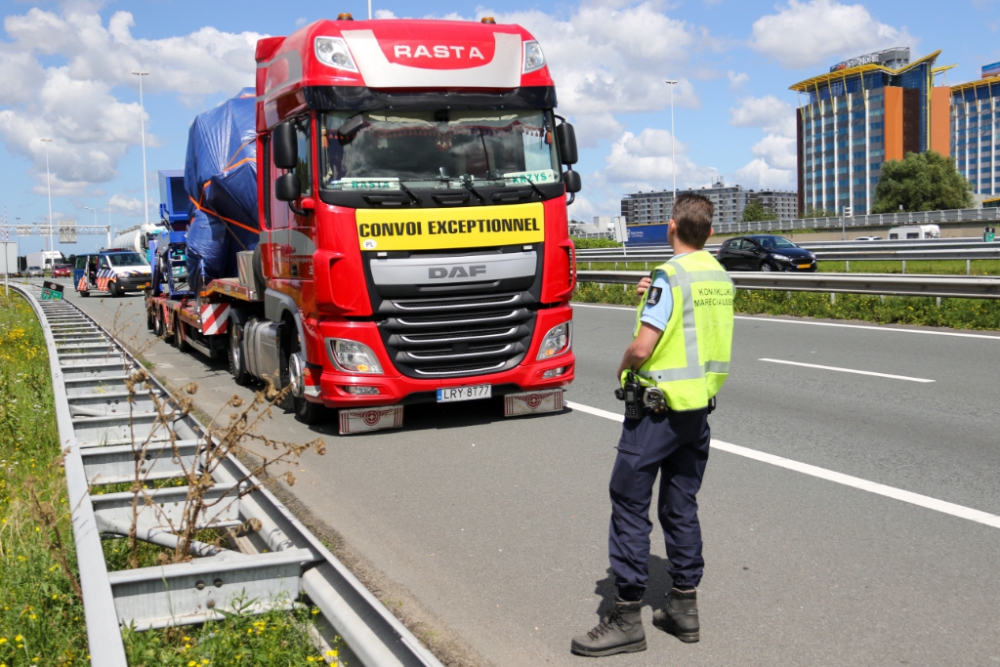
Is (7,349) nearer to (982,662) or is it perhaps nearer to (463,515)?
(463,515)

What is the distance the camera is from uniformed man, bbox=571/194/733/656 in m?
4.03

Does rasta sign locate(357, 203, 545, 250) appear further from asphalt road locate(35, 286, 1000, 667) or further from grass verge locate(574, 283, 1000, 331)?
grass verge locate(574, 283, 1000, 331)

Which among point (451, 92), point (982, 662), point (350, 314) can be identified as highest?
point (451, 92)

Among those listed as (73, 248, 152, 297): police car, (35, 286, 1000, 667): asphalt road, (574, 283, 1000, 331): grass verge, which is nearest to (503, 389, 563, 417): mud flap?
(35, 286, 1000, 667): asphalt road

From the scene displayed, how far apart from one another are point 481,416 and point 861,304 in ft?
34.3

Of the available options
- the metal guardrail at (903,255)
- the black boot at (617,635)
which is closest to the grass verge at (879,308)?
the metal guardrail at (903,255)

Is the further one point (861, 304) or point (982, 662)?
point (861, 304)

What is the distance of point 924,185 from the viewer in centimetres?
9812

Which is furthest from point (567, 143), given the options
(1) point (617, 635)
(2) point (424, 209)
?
(1) point (617, 635)

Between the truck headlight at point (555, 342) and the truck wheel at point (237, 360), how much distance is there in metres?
4.23

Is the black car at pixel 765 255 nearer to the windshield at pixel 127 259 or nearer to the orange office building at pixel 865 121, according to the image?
the windshield at pixel 127 259

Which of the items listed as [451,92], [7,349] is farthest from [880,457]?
[7,349]

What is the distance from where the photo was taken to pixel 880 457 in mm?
7133

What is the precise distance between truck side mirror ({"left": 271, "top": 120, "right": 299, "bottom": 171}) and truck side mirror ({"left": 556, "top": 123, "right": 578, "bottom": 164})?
91.0 inches
